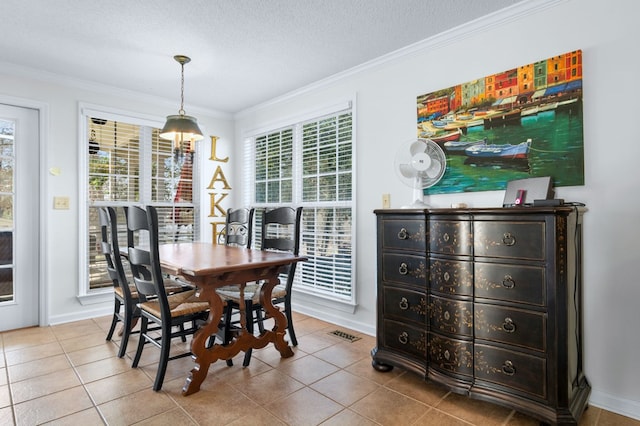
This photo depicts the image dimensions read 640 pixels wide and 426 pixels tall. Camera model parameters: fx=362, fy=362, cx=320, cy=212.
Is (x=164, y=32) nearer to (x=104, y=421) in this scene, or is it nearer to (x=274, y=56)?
(x=274, y=56)

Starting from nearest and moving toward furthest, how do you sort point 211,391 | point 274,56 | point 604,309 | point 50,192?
point 604,309, point 211,391, point 274,56, point 50,192

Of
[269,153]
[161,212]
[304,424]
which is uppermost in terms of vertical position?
[269,153]

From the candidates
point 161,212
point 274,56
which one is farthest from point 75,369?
point 274,56

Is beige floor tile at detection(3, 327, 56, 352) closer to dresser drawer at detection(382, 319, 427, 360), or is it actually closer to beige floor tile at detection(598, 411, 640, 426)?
dresser drawer at detection(382, 319, 427, 360)

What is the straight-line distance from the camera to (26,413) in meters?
1.87

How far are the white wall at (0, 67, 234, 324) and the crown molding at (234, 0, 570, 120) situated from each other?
7.55 ft

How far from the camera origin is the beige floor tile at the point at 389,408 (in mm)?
1842

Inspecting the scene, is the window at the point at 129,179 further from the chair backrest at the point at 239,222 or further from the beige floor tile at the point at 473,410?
the beige floor tile at the point at 473,410

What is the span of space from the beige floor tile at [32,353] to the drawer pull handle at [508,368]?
117 inches

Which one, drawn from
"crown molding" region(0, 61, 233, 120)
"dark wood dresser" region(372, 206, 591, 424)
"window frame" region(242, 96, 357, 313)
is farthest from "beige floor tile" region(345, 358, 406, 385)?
"crown molding" region(0, 61, 233, 120)

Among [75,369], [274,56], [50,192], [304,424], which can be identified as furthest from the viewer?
[50,192]

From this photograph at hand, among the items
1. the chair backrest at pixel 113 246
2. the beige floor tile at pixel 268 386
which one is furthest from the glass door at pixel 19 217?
the beige floor tile at pixel 268 386

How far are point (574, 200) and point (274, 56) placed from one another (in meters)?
2.37

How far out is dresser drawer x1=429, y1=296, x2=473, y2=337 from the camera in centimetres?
194
